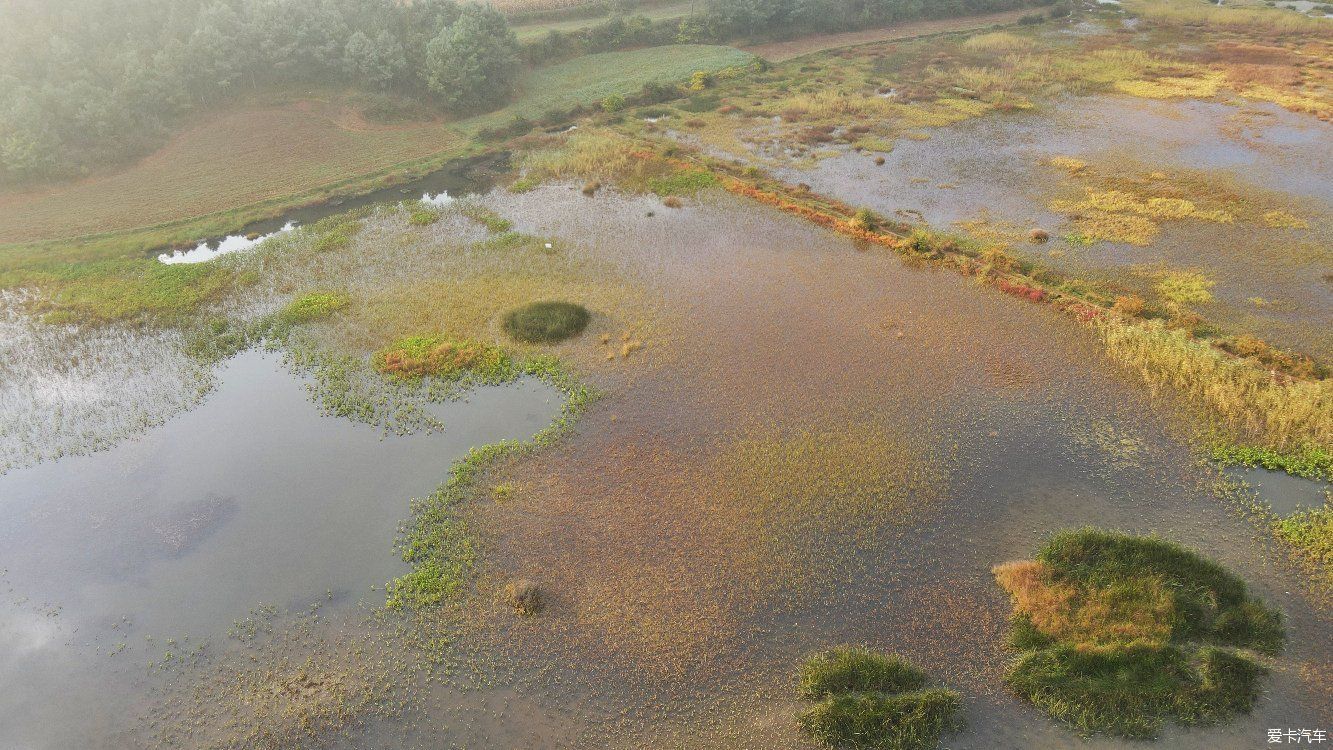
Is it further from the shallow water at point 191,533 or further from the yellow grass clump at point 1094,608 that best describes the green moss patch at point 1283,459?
the shallow water at point 191,533

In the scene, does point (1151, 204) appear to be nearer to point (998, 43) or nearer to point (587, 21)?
point (998, 43)

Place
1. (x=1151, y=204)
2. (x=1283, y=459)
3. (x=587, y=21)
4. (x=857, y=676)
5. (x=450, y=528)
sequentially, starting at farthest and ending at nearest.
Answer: (x=587, y=21), (x=1151, y=204), (x=1283, y=459), (x=450, y=528), (x=857, y=676)

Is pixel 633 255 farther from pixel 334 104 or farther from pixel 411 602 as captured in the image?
Answer: pixel 334 104

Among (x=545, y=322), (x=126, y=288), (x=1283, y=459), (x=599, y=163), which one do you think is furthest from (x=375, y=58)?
(x=1283, y=459)

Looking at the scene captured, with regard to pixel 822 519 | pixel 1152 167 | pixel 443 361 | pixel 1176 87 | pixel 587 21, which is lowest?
pixel 822 519

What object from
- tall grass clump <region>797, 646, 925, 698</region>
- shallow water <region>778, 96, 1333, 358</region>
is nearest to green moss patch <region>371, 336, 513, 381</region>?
tall grass clump <region>797, 646, 925, 698</region>

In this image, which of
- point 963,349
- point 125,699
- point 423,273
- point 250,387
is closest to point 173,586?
point 125,699

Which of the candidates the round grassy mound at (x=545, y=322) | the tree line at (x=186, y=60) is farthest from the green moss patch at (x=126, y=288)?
the round grassy mound at (x=545, y=322)
